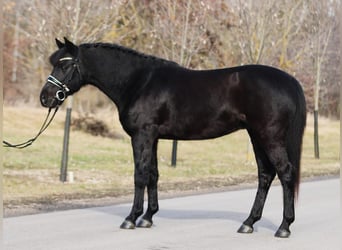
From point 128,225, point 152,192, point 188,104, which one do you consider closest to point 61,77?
point 188,104

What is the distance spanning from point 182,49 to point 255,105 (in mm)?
12612

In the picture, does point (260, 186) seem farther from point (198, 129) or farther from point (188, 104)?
point (188, 104)

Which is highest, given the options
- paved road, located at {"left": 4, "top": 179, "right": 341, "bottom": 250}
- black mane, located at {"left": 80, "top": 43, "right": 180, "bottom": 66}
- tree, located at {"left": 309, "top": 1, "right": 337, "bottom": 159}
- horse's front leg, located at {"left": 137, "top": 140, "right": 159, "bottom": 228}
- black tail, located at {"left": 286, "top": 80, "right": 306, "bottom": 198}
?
tree, located at {"left": 309, "top": 1, "right": 337, "bottom": 159}

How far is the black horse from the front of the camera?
9.20 meters

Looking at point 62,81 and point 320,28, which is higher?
point 320,28

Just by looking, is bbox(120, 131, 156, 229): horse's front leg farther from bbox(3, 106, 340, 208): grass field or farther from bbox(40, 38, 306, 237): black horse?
bbox(3, 106, 340, 208): grass field

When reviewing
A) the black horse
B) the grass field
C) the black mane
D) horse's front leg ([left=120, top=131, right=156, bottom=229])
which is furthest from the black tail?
the grass field

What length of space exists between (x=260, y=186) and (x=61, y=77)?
9.79ft

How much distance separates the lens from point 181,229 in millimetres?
9719

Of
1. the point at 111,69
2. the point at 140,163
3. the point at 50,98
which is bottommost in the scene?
the point at 140,163

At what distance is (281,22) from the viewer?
2547 cm

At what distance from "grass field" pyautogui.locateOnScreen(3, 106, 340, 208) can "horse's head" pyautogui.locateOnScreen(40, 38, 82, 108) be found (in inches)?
122

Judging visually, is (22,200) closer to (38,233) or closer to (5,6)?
(38,233)

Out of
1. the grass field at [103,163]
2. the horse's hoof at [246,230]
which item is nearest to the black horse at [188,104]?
the horse's hoof at [246,230]
